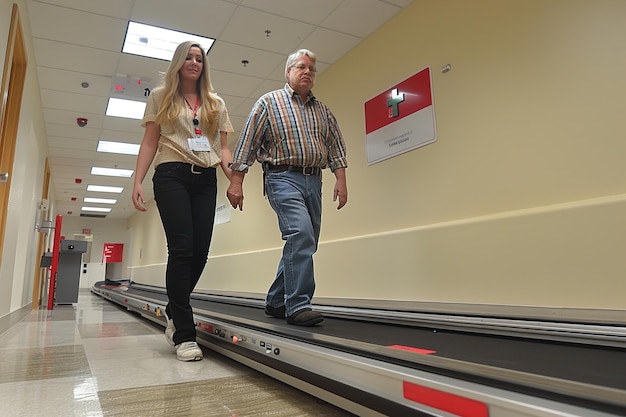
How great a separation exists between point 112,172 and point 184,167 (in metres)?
7.99

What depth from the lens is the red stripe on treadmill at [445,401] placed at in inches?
31.5

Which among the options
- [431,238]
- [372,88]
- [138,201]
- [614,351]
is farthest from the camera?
[372,88]

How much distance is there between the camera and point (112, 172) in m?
9.02

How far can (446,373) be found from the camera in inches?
37.8

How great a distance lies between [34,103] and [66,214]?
12.5 meters

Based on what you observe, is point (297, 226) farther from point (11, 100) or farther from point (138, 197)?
point (11, 100)

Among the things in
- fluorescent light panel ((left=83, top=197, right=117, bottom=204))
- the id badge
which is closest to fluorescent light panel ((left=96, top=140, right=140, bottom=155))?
fluorescent light panel ((left=83, top=197, right=117, bottom=204))

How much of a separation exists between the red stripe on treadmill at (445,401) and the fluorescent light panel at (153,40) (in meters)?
3.68

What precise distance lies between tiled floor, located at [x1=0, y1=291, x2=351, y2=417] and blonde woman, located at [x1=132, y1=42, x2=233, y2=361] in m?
0.24

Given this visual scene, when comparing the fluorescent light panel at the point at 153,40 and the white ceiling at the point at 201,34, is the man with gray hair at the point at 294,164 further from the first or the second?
the fluorescent light panel at the point at 153,40

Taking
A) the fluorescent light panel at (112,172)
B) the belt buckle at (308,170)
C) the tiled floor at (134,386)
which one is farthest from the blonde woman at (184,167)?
the fluorescent light panel at (112,172)

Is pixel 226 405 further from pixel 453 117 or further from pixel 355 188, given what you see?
pixel 355 188

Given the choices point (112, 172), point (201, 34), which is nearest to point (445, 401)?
point (201, 34)

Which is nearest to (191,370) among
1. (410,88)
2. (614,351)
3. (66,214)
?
(614,351)
